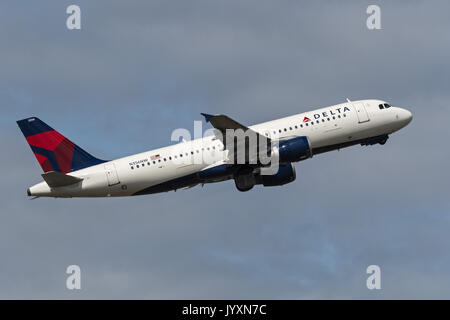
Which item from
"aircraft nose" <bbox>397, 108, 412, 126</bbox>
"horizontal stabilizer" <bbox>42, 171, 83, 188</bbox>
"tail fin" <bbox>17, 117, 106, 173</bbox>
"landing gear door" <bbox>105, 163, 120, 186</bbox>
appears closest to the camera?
"horizontal stabilizer" <bbox>42, 171, 83, 188</bbox>

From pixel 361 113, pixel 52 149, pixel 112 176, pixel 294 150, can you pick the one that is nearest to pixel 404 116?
pixel 361 113

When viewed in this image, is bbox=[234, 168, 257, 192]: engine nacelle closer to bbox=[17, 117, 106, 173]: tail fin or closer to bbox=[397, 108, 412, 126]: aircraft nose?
bbox=[17, 117, 106, 173]: tail fin

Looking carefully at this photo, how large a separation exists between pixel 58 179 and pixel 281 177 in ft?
65.5

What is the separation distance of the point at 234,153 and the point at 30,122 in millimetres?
18242

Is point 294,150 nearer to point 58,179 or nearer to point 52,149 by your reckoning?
point 58,179

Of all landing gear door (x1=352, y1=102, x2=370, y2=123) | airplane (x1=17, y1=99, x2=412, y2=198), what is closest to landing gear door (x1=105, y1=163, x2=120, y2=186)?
airplane (x1=17, y1=99, x2=412, y2=198)

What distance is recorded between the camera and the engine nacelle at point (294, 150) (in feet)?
222

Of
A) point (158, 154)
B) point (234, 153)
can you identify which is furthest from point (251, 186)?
point (158, 154)

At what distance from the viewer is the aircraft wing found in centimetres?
6744

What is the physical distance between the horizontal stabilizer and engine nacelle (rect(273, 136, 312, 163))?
17004mm

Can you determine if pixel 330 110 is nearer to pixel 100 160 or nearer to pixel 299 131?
pixel 299 131

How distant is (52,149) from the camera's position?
71.0 meters

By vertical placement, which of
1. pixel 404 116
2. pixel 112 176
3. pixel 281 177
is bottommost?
pixel 112 176

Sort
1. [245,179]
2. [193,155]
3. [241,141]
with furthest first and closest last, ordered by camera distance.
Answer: [245,179]
[193,155]
[241,141]
